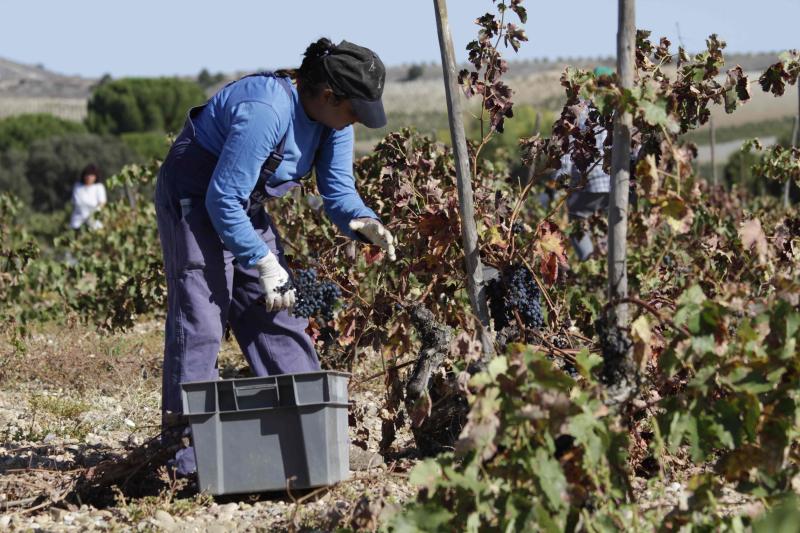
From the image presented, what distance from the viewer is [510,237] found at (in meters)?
3.69

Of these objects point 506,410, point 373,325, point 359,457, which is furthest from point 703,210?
point 506,410

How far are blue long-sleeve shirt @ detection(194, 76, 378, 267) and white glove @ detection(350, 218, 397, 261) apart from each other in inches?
9.3

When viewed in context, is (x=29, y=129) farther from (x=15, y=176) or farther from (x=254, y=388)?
(x=254, y=388)

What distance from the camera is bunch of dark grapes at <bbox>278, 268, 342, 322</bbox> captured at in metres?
3.54

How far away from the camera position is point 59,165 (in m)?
34.8

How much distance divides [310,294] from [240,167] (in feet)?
1.49

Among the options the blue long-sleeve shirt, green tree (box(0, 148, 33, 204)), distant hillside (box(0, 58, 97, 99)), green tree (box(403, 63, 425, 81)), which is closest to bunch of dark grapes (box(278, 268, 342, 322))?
the blue long-sleeve shirt

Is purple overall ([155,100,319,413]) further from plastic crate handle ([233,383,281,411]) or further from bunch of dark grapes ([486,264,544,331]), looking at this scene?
bunch of dark grapes ([486,264,544,331])

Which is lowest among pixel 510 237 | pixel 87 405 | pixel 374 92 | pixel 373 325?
pixel 87 405

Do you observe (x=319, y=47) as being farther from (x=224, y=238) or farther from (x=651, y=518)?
(x=651, y=518)

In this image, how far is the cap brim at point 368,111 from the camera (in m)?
3.47

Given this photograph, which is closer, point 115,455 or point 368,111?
point 368,111

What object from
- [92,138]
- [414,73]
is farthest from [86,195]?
[414,73]

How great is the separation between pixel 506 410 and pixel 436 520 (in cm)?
28
